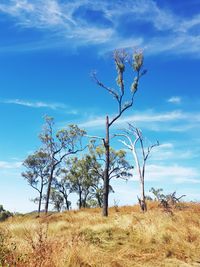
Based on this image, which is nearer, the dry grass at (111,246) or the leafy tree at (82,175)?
the dry grass at (111,246)

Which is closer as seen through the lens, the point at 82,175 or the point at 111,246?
the point at 111,246

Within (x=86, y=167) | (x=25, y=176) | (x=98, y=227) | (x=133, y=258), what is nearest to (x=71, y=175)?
(x=86, y=167)

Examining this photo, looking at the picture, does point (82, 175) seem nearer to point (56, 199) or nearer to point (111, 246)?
point (56, 199)

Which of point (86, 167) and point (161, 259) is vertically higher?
point (86, 167)

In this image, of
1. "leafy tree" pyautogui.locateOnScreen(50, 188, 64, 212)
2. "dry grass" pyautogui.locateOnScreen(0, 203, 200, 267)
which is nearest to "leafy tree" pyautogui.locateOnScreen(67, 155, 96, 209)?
"leafy tree" pyautogui.locateOnScreen(50, 188, 64, 212)

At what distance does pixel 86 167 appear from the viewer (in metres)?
55.1

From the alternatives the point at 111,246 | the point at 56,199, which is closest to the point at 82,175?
the point at 56,199

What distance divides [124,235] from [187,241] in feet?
6.80

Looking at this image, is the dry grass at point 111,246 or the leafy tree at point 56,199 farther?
the leafy tree at point 56,199

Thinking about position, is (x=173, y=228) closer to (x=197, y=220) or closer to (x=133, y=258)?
(x=197, y=220)

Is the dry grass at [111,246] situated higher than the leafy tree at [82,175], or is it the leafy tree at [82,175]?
the leafy tree at [82,175]

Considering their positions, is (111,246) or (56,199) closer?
(111,246)

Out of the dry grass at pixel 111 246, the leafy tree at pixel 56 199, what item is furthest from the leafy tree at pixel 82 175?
the dry grass at pixel 111 246

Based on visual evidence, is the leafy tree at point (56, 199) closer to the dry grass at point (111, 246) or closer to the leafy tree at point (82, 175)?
the leafy tree at point (82, 175)
